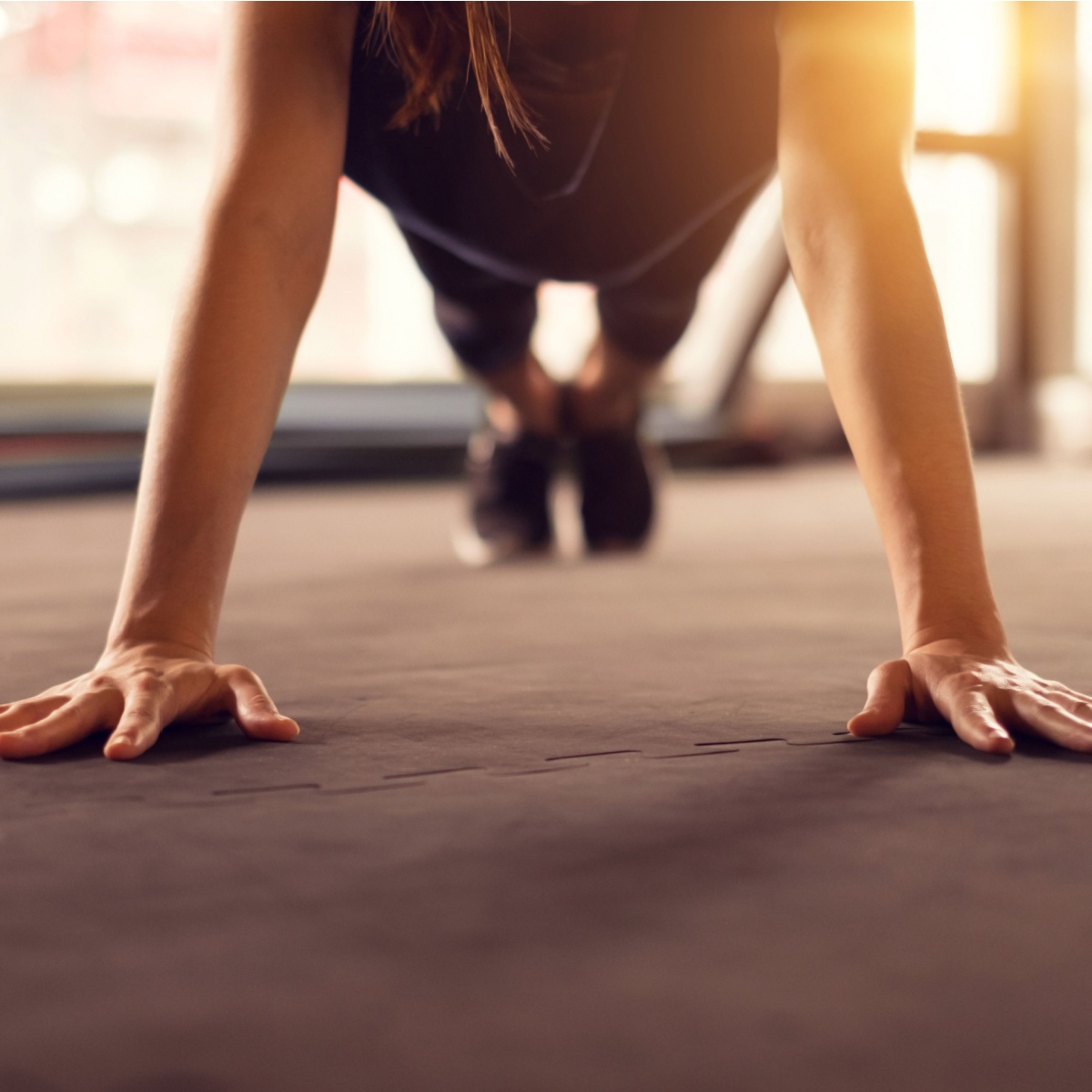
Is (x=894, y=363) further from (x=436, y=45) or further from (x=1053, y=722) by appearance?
(x=436, y=45)

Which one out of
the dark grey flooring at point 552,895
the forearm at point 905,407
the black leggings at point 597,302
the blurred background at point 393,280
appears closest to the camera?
the dark grey flooring at point 552,895

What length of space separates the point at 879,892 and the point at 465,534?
160 centimetres

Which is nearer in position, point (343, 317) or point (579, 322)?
point (343, 317)

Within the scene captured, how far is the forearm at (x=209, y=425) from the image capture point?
756 millimetres

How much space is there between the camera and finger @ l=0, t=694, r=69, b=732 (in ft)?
2.27

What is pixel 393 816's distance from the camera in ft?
1.89

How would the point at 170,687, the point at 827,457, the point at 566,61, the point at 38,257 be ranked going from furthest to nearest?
the point at 827,457 < the point at 38,257 < the point at 566,61 < the point at 170,687

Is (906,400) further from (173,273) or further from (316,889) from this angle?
(173,273)

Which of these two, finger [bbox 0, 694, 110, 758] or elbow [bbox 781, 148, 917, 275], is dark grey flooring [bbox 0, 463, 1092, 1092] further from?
elbow [bbox 781, 148, 917, 275]

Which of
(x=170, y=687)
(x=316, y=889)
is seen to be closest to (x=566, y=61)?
(x=170, y=687)

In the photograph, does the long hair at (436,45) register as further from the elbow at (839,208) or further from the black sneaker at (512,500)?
the black sneaker at (512,500)

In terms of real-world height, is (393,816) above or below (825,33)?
below

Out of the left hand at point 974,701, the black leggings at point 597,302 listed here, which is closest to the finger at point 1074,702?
the left hand at point 974,701

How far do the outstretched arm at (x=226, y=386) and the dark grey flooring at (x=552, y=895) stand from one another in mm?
34
